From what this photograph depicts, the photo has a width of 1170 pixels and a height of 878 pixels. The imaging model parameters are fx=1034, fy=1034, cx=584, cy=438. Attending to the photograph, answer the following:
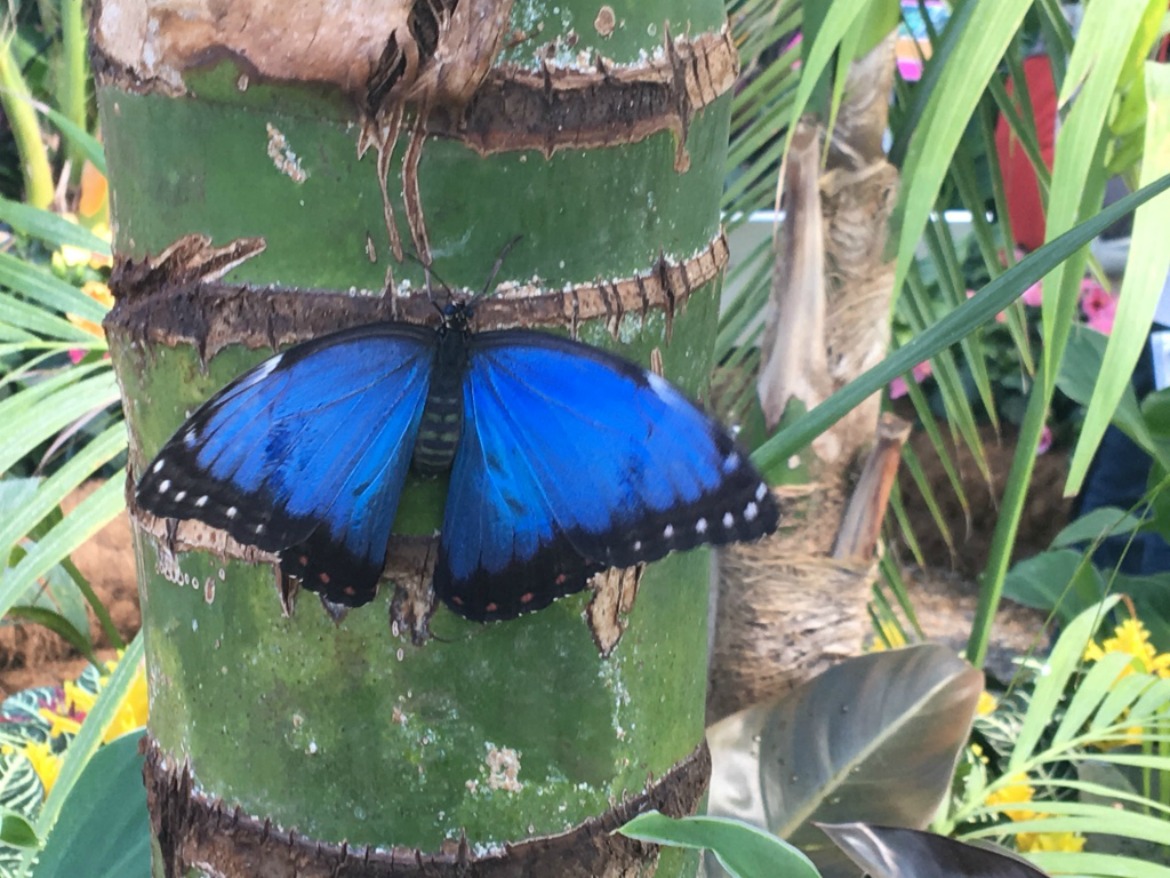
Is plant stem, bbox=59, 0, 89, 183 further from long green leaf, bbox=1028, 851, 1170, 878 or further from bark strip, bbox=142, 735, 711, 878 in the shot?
long green leaf, bbox=1028, 851, 1170, 878

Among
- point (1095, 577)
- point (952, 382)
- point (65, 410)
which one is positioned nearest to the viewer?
point (65, 410)

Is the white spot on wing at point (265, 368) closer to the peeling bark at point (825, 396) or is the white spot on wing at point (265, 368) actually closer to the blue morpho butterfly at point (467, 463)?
the blue morpho butterfly at point (467, 463)

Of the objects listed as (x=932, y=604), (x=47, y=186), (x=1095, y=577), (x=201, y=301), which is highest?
(x=201, y=301)

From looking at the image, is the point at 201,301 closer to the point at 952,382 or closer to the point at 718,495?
the point at 718,495

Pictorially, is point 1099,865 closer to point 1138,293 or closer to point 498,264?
point 1138,293

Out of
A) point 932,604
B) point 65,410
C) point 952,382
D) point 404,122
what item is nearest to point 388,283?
point 404,122

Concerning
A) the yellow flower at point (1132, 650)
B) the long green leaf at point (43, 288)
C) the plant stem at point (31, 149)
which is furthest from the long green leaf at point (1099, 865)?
the plant stem at point (31, 149)
